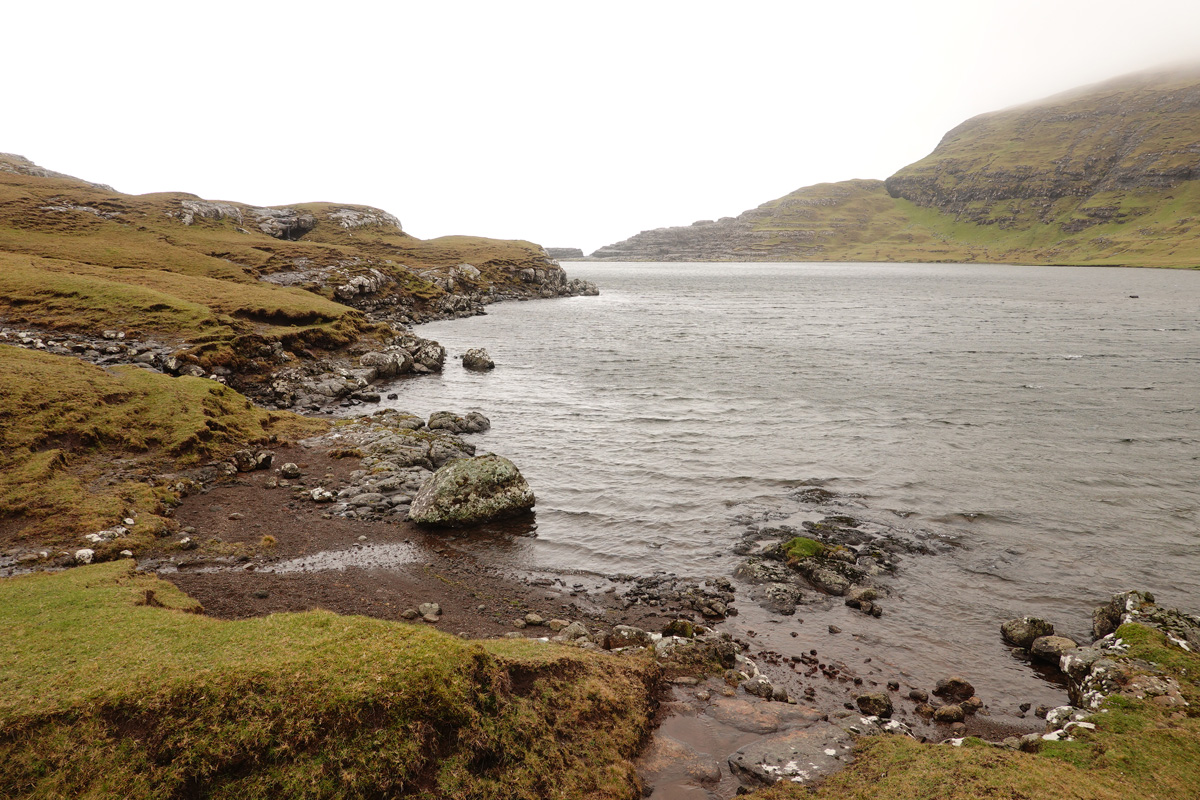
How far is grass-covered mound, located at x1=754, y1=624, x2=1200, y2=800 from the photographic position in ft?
31.1

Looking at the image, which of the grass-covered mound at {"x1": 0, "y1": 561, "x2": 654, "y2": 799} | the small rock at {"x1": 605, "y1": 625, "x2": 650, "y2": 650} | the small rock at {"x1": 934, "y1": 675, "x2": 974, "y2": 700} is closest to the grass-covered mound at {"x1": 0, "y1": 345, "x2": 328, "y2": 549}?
the grass-covered mound at {"x1": 0, "y1": 561, "x2": 654, "y2": 799}

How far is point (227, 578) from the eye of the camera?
17703 millimetres

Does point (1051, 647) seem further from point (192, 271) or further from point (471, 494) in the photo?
point (192, 271)

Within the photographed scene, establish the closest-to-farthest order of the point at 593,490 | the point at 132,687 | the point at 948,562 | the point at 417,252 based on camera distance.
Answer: the point at 132,687
the point at 948,562
the point at 593,490
the point at 417,252

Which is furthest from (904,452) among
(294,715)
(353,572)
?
(294,715)

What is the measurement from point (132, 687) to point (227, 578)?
9.55 metres

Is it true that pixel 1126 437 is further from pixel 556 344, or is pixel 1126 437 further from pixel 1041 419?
pixel 556 344

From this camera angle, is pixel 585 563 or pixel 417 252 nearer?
pixel 585 563

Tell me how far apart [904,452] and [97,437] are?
133ft

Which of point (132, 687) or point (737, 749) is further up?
point (132, 687)

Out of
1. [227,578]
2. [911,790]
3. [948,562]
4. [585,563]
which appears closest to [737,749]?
[911,790]

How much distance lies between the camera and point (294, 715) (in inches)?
344

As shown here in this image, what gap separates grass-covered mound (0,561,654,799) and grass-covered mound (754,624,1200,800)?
404cm

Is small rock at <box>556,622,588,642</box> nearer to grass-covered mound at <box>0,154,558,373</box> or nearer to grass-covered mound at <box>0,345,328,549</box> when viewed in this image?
grass-covered mound at <box>0,345,328,549</box>
